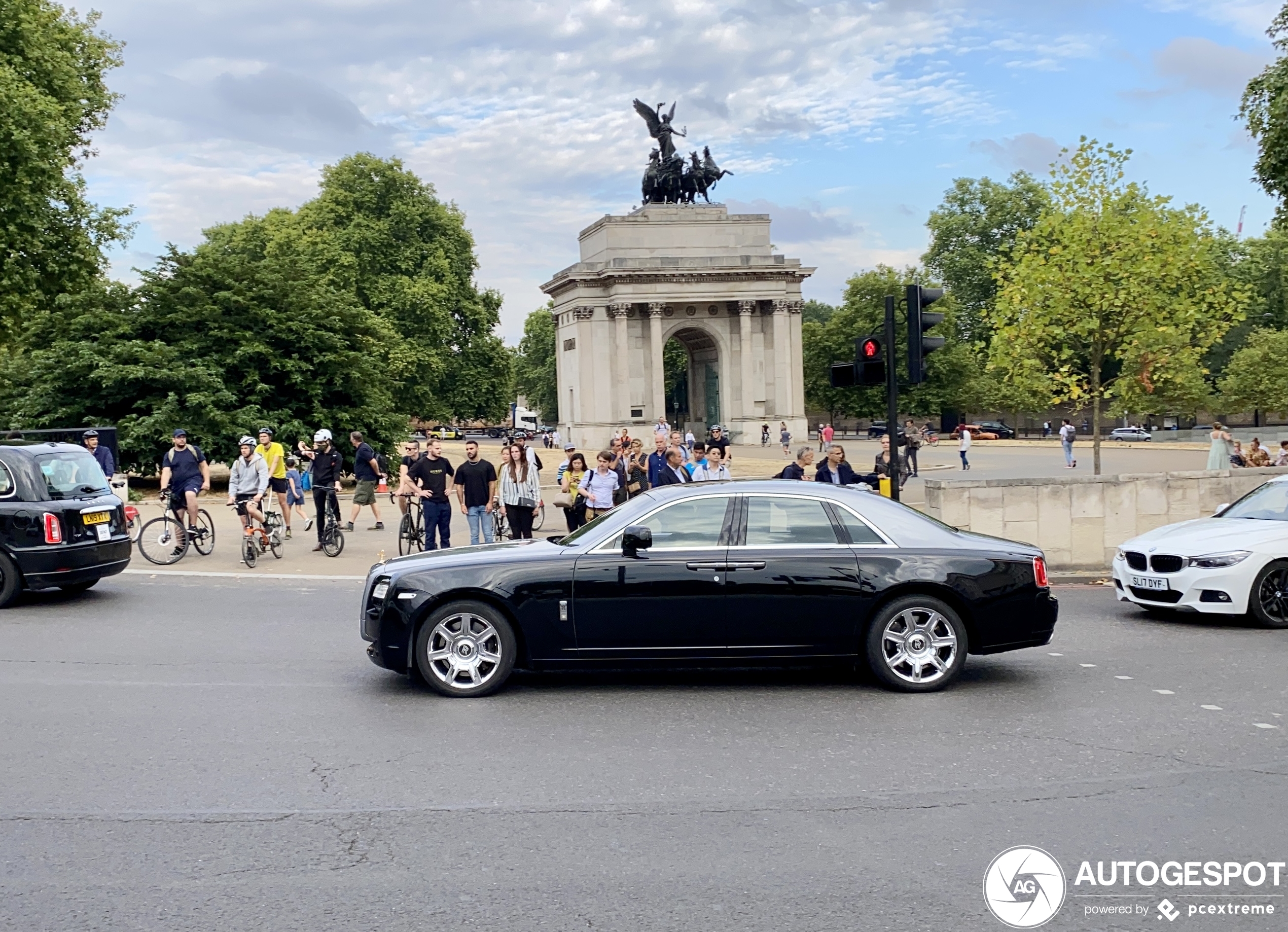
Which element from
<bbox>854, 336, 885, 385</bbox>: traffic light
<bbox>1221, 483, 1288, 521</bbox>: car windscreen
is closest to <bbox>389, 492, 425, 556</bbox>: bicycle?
<bbox>854, 336, 885, 385</bbox>: traffic light

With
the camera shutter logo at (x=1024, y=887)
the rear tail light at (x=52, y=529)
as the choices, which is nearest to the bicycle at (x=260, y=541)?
the rear tail light at (x=52, y=529)

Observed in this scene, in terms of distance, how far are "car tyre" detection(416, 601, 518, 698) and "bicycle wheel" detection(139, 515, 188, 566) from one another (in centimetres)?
1025

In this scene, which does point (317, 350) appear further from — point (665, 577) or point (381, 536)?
point (665, 577)

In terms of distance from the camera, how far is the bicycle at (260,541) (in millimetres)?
17484

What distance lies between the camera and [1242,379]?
7638cm

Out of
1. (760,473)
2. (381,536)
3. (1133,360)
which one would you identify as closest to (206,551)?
(381,536)

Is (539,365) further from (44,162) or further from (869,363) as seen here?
(869,363)

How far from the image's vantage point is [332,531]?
18.7 m

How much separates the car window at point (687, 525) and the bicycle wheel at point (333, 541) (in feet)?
34.7

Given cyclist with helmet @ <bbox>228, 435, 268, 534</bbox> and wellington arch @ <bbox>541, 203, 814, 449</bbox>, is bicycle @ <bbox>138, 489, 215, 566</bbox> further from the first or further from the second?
wellington arch @ <bbox>541, 203, 814, 449</bbox>

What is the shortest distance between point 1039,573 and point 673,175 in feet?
199

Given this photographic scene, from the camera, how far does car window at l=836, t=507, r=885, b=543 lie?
9.15 meters

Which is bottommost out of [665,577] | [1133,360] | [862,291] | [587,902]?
[587,902]

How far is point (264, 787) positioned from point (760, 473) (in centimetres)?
3714
